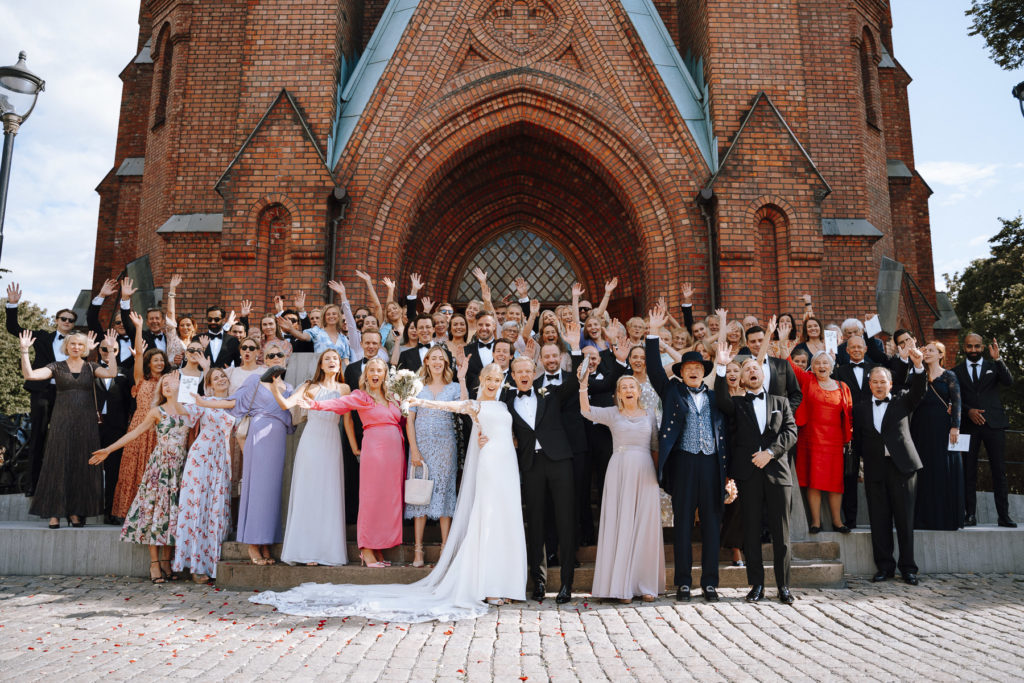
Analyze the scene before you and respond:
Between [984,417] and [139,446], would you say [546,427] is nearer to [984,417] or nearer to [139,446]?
[139,446]

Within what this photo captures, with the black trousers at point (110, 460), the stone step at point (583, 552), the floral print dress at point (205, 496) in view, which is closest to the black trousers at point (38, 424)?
the black trousers at point (110, 460)

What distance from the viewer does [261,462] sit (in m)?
6.57

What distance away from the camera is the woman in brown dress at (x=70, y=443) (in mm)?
7156

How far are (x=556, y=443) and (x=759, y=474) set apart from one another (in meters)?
1.71

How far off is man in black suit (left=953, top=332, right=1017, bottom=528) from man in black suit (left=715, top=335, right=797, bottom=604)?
3.04m

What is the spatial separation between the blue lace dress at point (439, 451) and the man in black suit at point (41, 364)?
4.35 meters

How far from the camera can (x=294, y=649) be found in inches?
176

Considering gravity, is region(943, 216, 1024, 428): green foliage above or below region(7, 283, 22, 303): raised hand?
above

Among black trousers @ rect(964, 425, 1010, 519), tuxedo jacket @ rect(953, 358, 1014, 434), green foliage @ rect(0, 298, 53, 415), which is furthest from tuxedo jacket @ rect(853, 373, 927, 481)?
green foliage @ rect(0, 298, 53, 415)

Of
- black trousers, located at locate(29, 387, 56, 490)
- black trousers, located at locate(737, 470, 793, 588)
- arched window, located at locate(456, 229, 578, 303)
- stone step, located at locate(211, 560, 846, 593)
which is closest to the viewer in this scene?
black trousers, located at locate(737, 470, 793, 588)

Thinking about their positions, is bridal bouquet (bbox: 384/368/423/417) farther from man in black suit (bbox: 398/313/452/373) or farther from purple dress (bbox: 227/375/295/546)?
man in black suit (bbox: 398/313/452/373)

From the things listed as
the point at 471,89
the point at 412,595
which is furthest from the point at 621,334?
the point at 471,89

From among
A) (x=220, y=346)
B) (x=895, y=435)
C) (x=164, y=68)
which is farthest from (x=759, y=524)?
(x=164, y=68)

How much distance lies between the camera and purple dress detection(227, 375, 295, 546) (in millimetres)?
6488
